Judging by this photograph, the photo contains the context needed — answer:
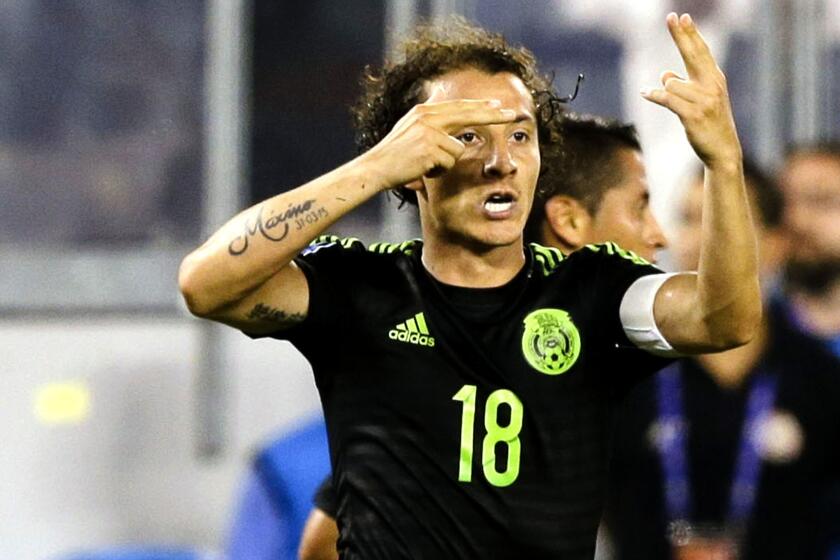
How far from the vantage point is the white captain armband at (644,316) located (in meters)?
3.28

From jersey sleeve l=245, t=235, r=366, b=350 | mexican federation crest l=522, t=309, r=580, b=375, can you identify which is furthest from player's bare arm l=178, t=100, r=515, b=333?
mexican federation crest l=522, t=309, r=580, b=375

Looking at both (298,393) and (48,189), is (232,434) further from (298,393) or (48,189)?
(48,189)

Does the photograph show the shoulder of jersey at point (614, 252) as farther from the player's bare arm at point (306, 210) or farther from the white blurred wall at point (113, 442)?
the white blurred wall at point (113, 442)

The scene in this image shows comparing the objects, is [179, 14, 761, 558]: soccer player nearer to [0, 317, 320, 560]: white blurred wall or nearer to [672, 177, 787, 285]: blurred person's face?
[672, 177, 787, 285]: blurred person's face

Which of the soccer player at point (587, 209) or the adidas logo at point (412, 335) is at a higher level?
the soccer player at point (587, 209)

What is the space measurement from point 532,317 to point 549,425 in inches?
7.5

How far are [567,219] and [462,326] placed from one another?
0.72 metres

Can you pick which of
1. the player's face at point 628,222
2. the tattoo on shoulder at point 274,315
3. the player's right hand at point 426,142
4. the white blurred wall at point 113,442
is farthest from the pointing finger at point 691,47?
the white blurred wall at point 113,442

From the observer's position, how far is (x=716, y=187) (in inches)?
121

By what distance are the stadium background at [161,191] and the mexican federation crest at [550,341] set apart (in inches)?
125

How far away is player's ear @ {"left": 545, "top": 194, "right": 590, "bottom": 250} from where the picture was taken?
13.1ft

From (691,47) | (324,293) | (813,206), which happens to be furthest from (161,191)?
(691,47)

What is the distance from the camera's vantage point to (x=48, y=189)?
22.1ft

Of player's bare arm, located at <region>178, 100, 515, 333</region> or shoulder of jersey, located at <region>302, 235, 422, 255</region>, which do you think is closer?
player's bare arm, located at <region>178, 100, 515, 333</region>
